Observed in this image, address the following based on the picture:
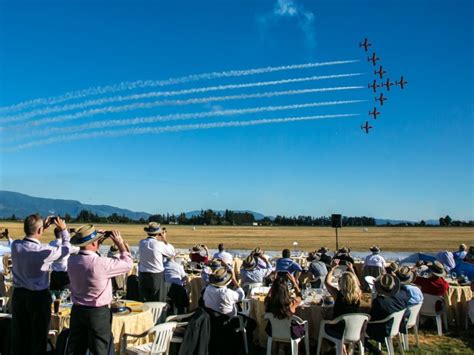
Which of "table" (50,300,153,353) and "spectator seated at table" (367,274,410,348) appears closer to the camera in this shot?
"table" (50,300,153,353)

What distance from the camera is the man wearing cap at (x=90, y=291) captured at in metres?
4.82

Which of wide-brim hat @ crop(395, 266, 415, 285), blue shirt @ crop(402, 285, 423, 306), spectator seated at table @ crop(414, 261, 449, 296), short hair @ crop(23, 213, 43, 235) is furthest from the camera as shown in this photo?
spectator seated at table @ crop(414, 261, 449, 296)

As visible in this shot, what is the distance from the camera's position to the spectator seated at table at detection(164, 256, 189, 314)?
9.55m

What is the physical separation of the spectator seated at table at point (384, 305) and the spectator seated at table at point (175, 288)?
3.97 metres

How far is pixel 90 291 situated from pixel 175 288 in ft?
16.2

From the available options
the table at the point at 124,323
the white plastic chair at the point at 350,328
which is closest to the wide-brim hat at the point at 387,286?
the white plastic chair at the point at 350,328

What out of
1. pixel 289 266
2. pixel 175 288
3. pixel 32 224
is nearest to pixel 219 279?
pixel 175 288

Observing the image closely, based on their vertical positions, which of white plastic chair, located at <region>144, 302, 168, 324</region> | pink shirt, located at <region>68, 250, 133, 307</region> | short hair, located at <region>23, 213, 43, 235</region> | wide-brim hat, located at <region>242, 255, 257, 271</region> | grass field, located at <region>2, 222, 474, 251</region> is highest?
short hair, located at <region>23, 213, 43, 235</region>

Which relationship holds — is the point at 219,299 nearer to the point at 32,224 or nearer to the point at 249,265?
the point at 32,224

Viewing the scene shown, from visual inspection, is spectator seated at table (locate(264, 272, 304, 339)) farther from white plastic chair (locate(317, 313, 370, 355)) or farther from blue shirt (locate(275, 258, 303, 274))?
blue shirt (locate(275, 258, 303, 274))

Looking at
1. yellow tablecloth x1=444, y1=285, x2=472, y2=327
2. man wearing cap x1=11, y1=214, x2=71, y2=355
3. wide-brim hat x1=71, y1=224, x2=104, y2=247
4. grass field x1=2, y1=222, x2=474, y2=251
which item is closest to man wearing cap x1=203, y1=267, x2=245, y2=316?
man wearing cap x1=11, y1=214, x2=71, y2=355

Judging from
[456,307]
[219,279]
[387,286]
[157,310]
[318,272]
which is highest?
[219,279]

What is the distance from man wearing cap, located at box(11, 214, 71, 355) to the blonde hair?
4045mm

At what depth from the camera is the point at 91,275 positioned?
4820 millimetres
